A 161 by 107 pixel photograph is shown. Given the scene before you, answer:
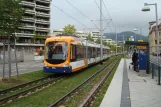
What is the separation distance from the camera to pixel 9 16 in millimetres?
15930

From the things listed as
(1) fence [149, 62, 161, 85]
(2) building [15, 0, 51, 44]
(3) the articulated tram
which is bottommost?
(1) fence [149, 62, 161, 85]

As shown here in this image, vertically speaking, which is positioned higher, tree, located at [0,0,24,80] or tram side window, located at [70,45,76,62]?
tree, located at [0,0,24,80]

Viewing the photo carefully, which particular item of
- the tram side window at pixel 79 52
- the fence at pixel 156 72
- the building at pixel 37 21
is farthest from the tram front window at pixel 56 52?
the building at pixel 37 21

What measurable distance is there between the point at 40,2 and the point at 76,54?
82314 millimetres

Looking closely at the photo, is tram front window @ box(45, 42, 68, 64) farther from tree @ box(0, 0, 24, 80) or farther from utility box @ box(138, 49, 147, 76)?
utility box @ box(138, 49, 147, 76)

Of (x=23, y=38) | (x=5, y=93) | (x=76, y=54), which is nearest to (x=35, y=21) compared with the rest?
(x=23, y=38)

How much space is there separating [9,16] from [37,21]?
84414 mm

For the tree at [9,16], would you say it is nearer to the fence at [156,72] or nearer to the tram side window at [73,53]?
the tram side window at [73,53]

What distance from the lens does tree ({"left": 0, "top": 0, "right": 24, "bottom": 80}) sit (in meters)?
15.6

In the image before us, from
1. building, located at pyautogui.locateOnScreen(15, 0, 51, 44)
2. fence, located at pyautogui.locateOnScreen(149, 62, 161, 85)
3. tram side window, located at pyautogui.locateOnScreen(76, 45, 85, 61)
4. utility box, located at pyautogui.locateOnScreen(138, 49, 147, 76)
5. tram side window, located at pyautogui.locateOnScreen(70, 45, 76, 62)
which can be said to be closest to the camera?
fence, located at pyautogui.locateOnScreen(149, 62, 161, 85)

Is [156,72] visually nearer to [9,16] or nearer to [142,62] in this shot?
[142,62]

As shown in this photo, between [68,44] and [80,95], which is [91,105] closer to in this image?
[80,95]

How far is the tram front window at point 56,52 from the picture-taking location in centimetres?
2008

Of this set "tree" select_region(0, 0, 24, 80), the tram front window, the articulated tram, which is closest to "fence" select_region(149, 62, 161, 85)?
the articulated tram
